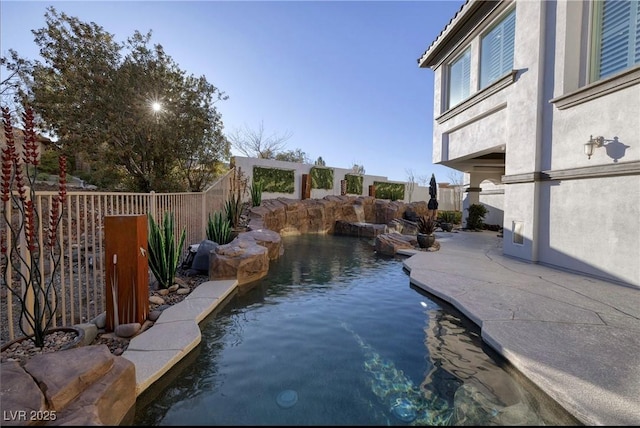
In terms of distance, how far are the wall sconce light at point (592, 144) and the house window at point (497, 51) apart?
3.70 meters

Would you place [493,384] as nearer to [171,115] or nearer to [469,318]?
[469,318]

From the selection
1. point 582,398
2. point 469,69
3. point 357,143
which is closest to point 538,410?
point 582,398

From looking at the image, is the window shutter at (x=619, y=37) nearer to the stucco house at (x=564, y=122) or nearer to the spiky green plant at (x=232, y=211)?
the stucco house at (x=564, y=122)

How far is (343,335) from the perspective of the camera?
3598 mm

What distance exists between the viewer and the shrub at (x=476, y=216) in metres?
14.0

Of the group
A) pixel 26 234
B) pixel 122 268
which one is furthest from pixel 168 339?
pixel 26 234

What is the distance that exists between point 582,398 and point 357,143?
3284cm

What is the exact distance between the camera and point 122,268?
3420 millimetres

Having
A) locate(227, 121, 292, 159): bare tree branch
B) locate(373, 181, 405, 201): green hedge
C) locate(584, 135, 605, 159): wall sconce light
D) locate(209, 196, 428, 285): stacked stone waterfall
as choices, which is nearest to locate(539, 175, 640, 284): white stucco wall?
locate(584, 135, 605, 159): wall sconce light

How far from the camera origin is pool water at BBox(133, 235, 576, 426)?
226 centimetres

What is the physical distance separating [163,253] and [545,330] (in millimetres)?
5558

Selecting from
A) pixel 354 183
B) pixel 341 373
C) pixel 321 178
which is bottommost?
pixel 341 373

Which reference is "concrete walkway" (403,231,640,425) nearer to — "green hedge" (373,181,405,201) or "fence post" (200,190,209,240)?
"fence post" (200,190,209,240)

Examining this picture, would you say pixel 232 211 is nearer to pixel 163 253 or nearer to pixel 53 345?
pixel 163 253
